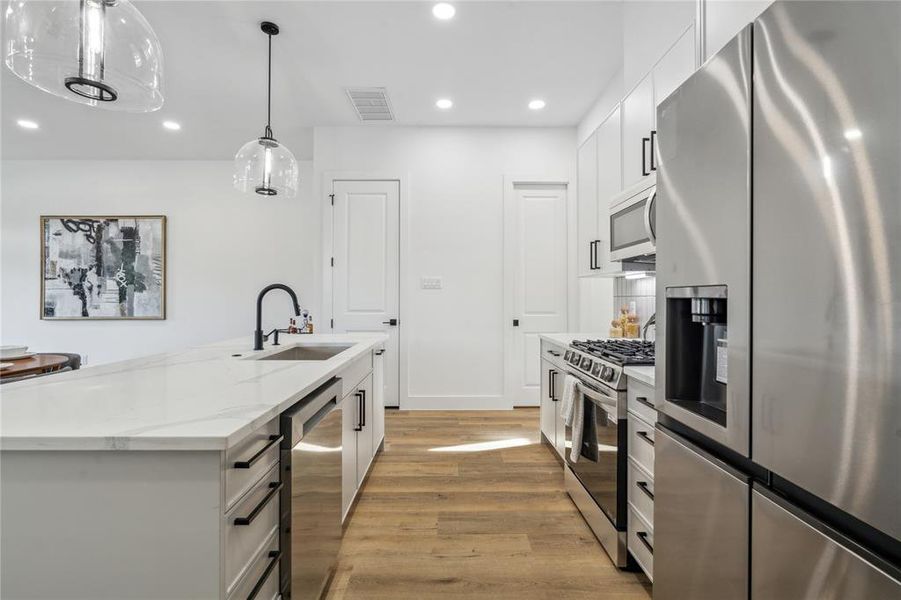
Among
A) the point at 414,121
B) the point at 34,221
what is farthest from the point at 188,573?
the point at 34,221

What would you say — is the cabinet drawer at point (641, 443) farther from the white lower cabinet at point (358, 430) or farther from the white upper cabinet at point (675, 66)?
the white upper cabinet at point (675, 66)

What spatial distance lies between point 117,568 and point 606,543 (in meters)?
1.82

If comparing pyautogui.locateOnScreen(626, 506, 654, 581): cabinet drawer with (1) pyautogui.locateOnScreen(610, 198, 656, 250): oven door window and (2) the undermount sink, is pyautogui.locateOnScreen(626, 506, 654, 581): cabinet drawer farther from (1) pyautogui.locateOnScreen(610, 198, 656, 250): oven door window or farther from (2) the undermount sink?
(2) the undermount sink

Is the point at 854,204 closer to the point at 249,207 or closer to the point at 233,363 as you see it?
the point at 233,363

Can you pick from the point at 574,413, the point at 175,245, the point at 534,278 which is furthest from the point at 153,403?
the point at 175,245

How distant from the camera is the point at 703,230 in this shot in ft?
3.51

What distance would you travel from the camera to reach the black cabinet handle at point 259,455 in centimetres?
93

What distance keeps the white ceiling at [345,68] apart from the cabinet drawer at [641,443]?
251 centimetres

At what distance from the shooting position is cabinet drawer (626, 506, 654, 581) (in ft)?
5.19

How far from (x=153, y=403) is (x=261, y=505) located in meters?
0.40

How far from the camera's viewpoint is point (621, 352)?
2.07m

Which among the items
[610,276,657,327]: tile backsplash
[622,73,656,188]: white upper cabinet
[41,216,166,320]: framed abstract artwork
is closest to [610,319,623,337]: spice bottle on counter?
[610,276,657,327]: tile backsplash

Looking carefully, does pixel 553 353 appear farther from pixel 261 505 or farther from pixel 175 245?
pixel 175 245

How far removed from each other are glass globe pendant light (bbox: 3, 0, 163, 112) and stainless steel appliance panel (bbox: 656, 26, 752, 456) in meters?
1.85
